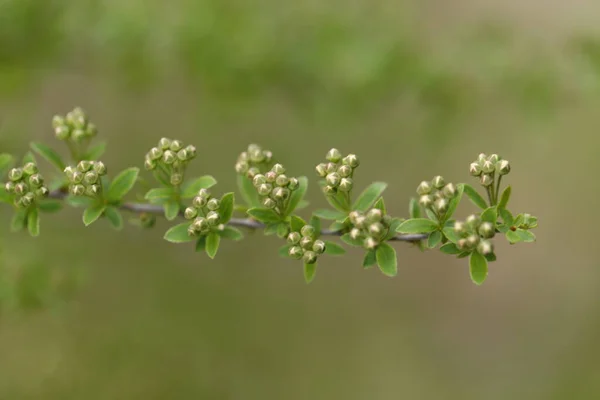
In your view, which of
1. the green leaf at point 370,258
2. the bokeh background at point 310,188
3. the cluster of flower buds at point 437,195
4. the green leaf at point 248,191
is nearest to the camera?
the cluster of flower buds at point 437,195

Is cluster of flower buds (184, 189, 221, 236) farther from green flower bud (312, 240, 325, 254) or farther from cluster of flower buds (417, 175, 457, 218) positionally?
cluster of flower buds (417, 175, 457, 218)

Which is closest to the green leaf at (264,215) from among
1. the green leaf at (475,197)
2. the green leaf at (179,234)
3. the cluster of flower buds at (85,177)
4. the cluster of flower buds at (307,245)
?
the cluster of flower buds at (307,245)

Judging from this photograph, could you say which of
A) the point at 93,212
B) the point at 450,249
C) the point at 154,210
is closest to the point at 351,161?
the point at 450,249

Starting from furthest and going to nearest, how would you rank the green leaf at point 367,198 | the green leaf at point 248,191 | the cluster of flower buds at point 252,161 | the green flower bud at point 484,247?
the green leaf at point 248,191
the cluster of flower buds at point 252,161
the green leaf at point 367,198
the green flower bud at point 484,247

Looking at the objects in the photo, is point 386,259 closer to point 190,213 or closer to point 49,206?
point 190,213

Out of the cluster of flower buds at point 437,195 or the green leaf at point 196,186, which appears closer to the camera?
the cluster of flower buds at point 437,195

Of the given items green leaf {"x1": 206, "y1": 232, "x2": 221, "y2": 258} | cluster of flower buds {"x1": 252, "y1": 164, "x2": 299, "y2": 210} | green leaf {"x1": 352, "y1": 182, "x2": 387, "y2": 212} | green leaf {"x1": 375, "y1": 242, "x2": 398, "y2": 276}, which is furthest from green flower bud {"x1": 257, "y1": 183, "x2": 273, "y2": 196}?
green leaf {"x1": 375, "y1": 242, "x2": 398, "y2": 276}

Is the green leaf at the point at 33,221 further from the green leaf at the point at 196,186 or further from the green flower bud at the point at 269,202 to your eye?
the green flower bud at the point at 269,202
